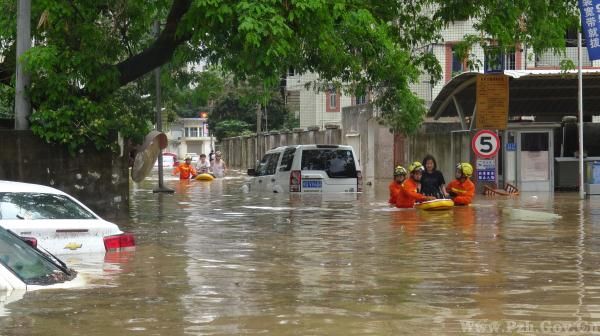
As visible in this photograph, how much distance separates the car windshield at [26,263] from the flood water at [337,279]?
15 centimetres

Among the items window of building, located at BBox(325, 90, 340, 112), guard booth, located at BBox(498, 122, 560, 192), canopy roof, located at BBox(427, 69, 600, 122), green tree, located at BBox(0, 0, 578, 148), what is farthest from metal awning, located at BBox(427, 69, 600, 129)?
window of building, located at BBox(325, 90, 340, 112)

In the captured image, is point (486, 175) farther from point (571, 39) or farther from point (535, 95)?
point (571, 39)

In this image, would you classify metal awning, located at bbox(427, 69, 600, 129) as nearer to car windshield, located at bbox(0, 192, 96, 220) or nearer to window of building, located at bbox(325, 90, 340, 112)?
car windshield, located at bbox(0, 192, 96, 220)

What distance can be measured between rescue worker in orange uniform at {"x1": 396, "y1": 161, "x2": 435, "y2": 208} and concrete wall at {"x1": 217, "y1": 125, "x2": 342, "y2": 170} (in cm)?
2807

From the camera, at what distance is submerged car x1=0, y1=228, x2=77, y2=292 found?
8344 mm

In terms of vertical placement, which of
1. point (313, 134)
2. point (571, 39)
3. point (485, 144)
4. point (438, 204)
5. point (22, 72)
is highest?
point (571, 39)

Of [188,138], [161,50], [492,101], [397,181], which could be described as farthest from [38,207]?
[188,138]

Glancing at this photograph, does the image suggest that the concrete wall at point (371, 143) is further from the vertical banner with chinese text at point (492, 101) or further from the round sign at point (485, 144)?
the round sign at point (485, 144)

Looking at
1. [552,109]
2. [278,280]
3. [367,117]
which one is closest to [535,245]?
[278,280]

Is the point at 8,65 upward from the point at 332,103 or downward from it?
downward

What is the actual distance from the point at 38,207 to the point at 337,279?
3.31m

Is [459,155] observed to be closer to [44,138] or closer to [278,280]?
[44,138]

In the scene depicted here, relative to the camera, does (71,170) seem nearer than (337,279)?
No

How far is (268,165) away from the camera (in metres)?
27.2
